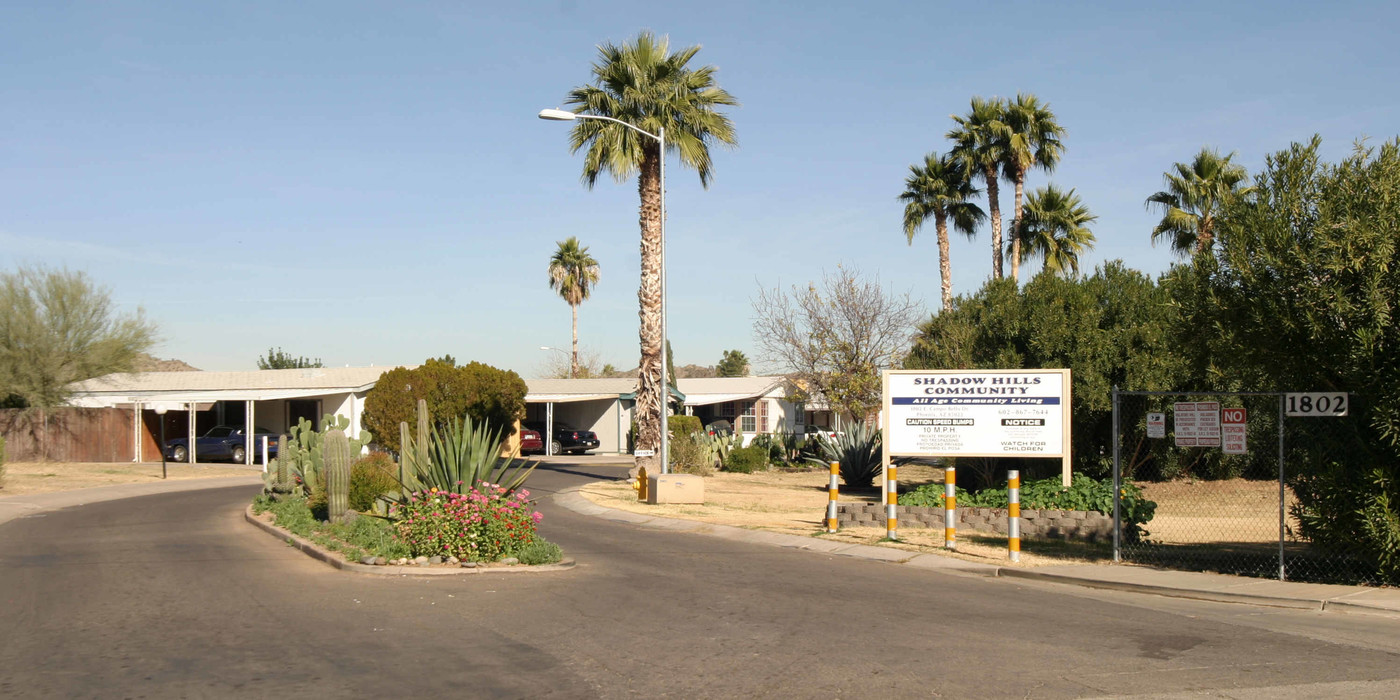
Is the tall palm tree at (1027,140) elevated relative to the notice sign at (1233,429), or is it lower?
elevated

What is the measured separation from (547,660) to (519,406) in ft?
115

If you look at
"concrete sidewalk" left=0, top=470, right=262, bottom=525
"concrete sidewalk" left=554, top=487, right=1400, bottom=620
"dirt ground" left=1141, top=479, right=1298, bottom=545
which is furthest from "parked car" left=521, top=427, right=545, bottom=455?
"concrete sidewalk" left=554, top=487, right=1400, bottom=620

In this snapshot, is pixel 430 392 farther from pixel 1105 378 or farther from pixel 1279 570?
pixel 1279 570

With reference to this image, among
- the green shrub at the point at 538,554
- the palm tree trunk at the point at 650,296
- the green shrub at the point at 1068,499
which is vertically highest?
the palm tree trunk at the point at 650,296

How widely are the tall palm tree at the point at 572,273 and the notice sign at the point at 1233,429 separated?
5758cm

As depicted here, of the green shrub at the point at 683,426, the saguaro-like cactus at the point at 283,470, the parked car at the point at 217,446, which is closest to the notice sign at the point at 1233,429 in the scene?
the saguaro-like cactus at the point at 283,470

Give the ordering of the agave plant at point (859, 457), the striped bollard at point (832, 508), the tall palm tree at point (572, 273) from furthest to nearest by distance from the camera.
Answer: the tall palm tree at point (572, 273)
the agave plant at point (859, 457)
the striped bollard at point (832, 508)

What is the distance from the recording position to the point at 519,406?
42312mm

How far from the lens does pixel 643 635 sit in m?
8.72

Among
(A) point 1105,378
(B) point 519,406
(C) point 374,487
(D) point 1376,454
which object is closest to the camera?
(D) point 1376,454

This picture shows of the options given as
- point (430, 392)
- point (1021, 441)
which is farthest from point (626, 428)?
point (1021, 441)

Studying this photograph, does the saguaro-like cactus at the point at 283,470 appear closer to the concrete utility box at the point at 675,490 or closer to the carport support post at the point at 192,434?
the concrete utility box at the point at 675,490

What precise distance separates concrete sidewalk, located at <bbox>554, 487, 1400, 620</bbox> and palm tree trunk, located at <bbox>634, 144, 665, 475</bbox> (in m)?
13.0

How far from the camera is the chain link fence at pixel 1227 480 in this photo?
12172 mm
